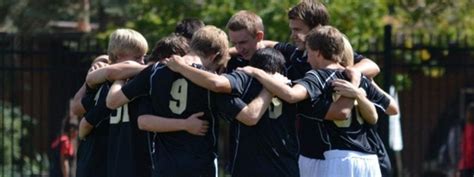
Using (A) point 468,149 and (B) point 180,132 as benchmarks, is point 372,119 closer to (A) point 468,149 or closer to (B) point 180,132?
(B) point 180,132

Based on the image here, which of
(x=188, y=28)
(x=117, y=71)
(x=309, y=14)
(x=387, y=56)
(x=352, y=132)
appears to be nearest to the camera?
(x=352, y=132)

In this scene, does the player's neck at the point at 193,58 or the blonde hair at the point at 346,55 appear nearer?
the player's neck at the point at 193,58

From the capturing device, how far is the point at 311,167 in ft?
26.6

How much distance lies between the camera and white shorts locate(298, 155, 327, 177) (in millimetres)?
8031

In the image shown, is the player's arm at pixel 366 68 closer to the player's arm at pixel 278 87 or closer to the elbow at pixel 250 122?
the player's arm at pixel 278 87

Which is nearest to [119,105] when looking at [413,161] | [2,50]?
[2,50]

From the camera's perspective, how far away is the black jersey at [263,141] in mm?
7719

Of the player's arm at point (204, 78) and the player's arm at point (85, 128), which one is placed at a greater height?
the player's arm at point (204, 78)

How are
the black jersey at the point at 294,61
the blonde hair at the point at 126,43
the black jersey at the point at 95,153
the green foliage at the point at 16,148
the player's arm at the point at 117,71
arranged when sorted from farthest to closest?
the green foliage at the point at 16,148, the black jersey at the point at 95,153, the black jersey at the point at 294,61, the blonde hair at the point at 126,43, the player's arm at the point at 117,71

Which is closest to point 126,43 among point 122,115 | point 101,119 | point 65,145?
point 122,115

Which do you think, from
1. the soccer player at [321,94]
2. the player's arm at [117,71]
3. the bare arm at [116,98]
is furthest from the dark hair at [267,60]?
the bare arm at [116,98]

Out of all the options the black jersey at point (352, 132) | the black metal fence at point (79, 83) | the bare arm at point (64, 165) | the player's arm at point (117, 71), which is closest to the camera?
the black jersey at point (352, 132)

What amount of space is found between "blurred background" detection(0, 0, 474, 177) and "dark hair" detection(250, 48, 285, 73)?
543 cm

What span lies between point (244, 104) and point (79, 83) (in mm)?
6251
